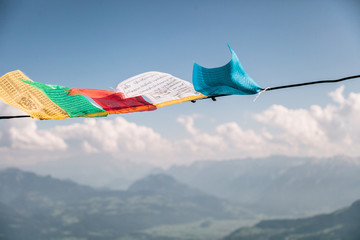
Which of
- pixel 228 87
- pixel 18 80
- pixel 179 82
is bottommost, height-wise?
pixel 228 87

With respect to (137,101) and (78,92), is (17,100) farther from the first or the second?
(137,101)

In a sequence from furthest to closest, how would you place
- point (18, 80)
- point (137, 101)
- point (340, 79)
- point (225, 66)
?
point (137, 101)
point (18, 80)
point (225, 66)
point (340, 79)

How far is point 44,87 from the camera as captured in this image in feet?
17.8

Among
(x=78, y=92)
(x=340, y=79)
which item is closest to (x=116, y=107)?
(x=78, y=92)

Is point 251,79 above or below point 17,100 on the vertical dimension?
below

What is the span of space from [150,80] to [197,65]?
96 centimetres

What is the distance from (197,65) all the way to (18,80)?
11.2ft

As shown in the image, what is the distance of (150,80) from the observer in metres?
5.09

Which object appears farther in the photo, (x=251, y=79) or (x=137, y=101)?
(x=137, y=101)

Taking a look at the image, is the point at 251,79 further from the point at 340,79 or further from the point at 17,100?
the point at 17,100

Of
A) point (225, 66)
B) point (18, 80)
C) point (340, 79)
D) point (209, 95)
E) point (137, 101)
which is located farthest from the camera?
point (137, 101)

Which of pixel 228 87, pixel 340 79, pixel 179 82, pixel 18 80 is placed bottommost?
pixel 340 79

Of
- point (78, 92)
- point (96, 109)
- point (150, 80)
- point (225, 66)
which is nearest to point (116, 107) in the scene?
point (96, 109)

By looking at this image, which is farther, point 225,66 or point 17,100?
point 17,100
